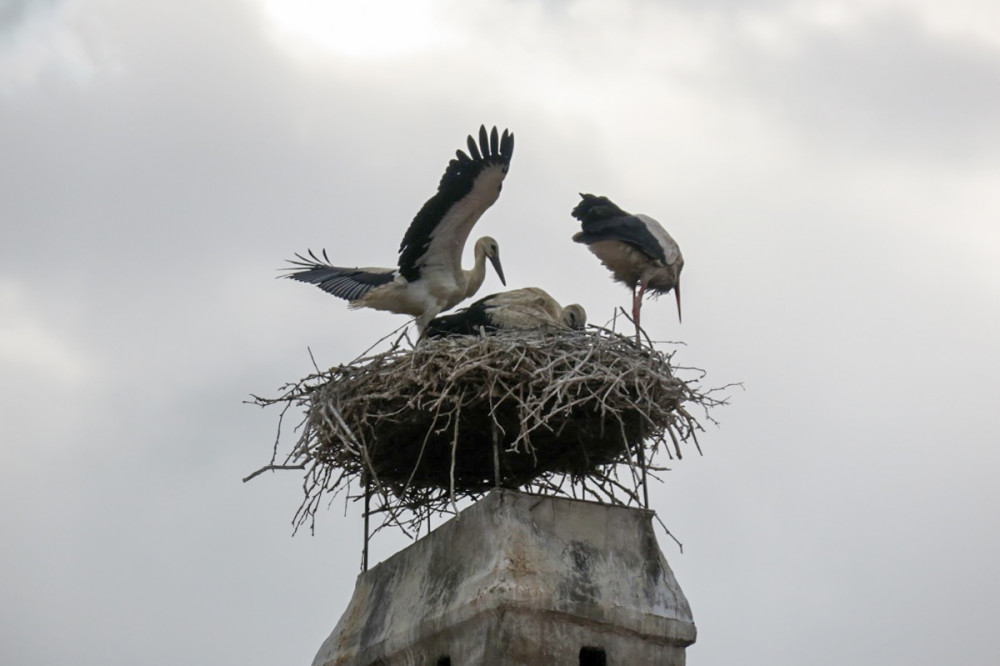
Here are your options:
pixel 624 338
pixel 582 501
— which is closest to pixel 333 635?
pixel 582 501

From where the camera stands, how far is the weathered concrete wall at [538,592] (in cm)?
721

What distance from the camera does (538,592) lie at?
727 cm

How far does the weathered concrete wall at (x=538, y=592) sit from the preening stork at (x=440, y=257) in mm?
2812

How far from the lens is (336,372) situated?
8555mm

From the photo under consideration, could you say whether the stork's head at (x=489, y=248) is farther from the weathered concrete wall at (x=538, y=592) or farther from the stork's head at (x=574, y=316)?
the weathered concrete wall at (x=538, y=592)

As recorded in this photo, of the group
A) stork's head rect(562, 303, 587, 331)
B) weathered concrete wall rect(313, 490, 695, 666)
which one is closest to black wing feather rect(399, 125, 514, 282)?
stork's head rect(562, 303, 587, 331)

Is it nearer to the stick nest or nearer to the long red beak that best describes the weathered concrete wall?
the stick nest

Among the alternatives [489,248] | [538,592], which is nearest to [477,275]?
[489,248]

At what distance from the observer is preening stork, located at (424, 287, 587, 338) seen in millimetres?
9141

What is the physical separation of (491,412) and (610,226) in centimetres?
316

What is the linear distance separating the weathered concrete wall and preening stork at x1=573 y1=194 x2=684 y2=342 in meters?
3.07

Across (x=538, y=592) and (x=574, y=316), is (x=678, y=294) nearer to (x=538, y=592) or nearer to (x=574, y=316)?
(x=574, y=316)

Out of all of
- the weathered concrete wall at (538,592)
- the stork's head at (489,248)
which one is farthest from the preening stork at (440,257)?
the weathered concrete wall at (538,592)

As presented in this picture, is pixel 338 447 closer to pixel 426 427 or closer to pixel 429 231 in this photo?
pixel 426 427
